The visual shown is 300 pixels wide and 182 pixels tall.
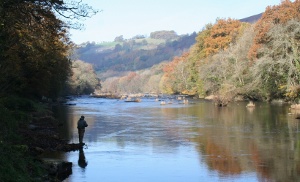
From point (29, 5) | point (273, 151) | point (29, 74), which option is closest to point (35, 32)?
point (29, 5)

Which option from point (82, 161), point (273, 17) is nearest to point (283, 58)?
point (273, 17)

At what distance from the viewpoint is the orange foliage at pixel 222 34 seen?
89938mm

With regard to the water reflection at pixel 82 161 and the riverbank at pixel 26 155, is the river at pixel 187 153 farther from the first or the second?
the riverbank at pixel 26 155

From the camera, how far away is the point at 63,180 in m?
16.3

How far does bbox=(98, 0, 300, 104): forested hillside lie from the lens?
170 feet

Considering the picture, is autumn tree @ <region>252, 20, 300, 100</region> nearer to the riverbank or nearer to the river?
the river

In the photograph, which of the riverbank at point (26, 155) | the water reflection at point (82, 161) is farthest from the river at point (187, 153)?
the riverbank at point (26, 155)

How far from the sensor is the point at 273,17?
56.0 m

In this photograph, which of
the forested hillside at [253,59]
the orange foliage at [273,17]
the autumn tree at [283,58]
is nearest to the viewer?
the autumn tree at [283,58]

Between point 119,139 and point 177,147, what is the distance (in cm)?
488

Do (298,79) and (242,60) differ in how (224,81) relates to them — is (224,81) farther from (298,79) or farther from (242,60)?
(298,79)

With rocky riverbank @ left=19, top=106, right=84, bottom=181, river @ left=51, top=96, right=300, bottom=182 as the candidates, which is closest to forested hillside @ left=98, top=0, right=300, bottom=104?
river @ left=51, top=96, right=300, bottom=182

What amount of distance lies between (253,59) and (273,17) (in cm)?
737

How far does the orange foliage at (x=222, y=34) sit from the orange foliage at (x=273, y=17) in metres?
28.3
